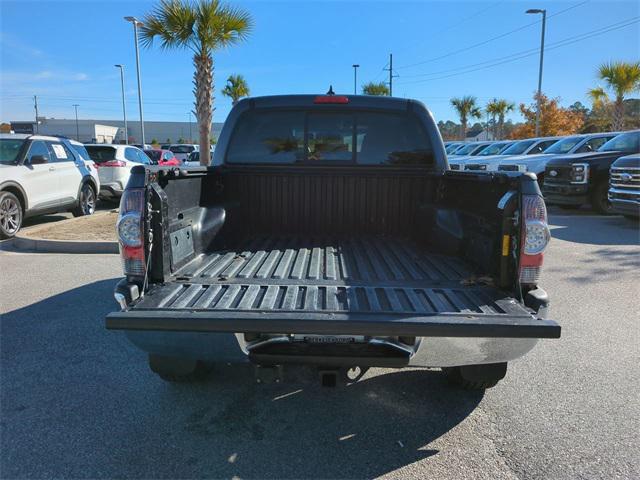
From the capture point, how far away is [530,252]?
8.42 ft

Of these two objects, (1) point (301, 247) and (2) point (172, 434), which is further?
(1) point (301, 247)

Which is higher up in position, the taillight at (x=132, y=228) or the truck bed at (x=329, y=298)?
the taillight at (x=132, y=228)

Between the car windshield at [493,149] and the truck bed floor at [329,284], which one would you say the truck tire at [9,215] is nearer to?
the truck bed floor at [329,284]

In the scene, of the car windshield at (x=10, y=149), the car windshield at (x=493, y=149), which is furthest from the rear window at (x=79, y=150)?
the car windshield at (x=493, y=149)

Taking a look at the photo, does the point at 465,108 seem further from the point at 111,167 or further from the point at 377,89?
the point at 111,167

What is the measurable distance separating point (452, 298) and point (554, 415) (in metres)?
1.23

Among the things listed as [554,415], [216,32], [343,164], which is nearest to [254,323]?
[554,415]

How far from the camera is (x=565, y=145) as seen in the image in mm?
14758

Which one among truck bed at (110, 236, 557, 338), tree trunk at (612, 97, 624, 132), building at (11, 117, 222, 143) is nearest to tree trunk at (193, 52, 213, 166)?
truck bed at (110, 236, 557, 338)

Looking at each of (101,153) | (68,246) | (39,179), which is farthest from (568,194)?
(101,153)

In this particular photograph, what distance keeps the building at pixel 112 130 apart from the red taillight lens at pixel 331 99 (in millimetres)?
60182

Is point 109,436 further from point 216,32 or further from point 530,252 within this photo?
point 216,32

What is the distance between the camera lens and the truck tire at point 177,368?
314 centimetres

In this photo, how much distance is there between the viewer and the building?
7462cm
